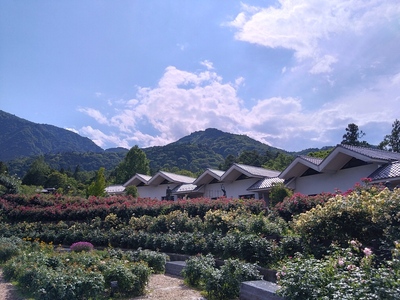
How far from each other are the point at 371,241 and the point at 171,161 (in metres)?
73.2

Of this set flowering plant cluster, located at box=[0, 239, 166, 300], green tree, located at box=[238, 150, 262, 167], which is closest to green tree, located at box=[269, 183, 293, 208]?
flowering plant cluster, located at box=[0, 239, 166, 300]

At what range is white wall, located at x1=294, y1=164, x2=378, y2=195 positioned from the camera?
19.2 meters

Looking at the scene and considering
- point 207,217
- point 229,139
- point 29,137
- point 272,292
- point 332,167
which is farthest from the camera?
point 29,137

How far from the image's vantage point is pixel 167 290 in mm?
7172

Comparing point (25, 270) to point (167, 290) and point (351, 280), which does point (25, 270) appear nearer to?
point (167, 290)

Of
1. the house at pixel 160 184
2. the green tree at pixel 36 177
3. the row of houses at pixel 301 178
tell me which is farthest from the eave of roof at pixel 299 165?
the green tree at pixel 36 177

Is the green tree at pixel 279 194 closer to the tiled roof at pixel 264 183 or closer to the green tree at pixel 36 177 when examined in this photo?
the tiled roof at pixel 264 183

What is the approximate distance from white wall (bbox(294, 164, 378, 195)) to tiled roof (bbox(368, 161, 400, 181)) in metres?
0.69

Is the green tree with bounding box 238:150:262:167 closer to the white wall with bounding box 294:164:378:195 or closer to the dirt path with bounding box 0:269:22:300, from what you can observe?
the white wall with bounding box 294:164:378:195

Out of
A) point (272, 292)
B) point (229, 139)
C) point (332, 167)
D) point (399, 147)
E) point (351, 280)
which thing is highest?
point (229, 139)

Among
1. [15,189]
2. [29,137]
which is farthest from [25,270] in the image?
[29,137]

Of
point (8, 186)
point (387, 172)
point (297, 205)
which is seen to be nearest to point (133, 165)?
point (8, 186)

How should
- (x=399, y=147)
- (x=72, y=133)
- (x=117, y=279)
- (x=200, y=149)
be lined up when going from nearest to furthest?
(x=117, y=279)
(x=399, y=147)
(x=200, y=149)
(x=72, y=133)

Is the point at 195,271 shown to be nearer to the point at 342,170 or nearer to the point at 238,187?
the point at 342,170
